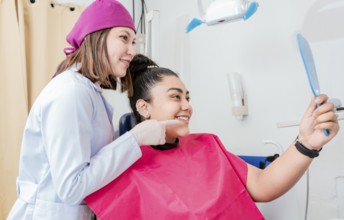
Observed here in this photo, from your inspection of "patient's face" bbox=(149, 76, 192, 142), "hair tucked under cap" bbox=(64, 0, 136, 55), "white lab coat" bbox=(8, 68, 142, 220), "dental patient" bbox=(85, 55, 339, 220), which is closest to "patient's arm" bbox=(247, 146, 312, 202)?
"dental patient" bbox=(85, 55, 339, 220)

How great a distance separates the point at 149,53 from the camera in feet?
7.08

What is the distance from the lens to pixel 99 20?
1.09m

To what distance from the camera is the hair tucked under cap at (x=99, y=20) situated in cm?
109

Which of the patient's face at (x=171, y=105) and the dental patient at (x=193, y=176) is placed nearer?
the dental patient at (x=193, y=176)

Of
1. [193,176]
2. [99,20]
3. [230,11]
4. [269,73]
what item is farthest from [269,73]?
[99,20]

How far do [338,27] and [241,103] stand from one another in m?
0.57

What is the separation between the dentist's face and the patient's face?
204 millimetres

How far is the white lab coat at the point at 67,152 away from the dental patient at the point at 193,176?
0.10 m

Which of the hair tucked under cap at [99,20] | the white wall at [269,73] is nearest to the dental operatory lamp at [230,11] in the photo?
the white wall at [269,73]

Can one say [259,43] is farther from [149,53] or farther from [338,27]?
[149,53]

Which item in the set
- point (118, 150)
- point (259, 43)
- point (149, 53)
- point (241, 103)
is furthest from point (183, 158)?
point (149, 53)

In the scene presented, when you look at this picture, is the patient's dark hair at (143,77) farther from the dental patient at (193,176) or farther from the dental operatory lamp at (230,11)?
the dental operatory lamp at (230,11)

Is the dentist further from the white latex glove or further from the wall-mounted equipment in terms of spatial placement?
the wall-mounted equipment

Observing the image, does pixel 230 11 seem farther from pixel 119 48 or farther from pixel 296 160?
pixel 296 160
